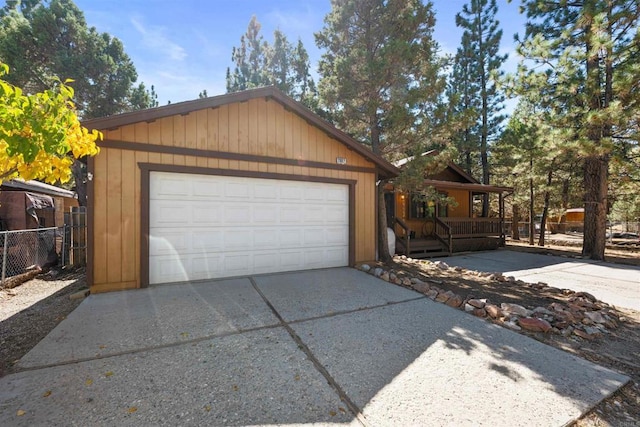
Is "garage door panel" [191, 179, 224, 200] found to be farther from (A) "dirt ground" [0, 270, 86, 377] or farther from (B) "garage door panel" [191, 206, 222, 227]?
(A) "dirt ground" [0, 270, 86, 377]

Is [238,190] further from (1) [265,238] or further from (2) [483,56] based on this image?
(2) [483,56]

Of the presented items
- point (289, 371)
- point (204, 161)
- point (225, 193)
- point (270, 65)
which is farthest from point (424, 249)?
point (270, 65)

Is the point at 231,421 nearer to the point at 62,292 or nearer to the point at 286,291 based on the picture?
the point at 286,291

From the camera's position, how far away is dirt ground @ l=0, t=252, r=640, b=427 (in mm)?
2344

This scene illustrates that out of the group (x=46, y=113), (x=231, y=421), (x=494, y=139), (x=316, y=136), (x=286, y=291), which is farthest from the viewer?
(x=494, y=139)

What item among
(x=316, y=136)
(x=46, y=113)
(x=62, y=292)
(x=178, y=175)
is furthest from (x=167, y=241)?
(x=316, y=136)

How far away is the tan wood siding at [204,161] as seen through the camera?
471 centimetres

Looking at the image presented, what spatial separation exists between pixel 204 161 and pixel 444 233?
9.86 metres

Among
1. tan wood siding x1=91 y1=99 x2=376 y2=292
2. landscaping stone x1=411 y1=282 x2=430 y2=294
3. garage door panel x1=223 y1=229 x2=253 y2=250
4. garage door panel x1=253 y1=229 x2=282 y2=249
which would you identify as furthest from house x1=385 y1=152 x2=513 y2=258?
garage door panel x1=223 y1=229 x2=253 y2=250

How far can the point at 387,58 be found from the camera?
6910mm

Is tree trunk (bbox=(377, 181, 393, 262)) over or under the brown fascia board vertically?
under

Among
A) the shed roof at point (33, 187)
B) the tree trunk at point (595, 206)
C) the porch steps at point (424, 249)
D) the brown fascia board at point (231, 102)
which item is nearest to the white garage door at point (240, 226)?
the brown fascia board at point (231, 102)

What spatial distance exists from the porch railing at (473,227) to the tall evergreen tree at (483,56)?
4.61m

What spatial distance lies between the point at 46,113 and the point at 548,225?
3048 cm
